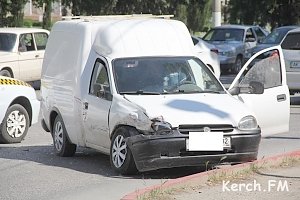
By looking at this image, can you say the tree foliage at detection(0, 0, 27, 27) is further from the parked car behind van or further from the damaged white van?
the damaged white van

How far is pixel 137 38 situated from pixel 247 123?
205 cm

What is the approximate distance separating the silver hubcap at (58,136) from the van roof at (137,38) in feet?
4.52

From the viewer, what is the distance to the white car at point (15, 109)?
11938 millimetres

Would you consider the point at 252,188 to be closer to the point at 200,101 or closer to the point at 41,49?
the point at 200,101

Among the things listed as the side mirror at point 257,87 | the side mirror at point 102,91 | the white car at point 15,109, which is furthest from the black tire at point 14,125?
the side mirror at point 257,87

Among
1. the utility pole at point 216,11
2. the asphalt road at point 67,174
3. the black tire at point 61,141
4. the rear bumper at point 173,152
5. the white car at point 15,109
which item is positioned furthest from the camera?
the utility pole at point 216,11

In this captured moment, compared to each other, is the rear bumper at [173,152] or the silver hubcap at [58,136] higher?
the rear bumper at [173,152]

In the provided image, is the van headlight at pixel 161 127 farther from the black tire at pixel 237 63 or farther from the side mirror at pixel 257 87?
the black tire at pixel 237 63

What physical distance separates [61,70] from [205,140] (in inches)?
116

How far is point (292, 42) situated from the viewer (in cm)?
1736

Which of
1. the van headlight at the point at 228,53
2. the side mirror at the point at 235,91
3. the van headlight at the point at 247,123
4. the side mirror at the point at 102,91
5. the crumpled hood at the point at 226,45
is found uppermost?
the side mirror at the point at 102,91

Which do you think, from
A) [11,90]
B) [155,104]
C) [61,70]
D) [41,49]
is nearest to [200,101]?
[155,104]

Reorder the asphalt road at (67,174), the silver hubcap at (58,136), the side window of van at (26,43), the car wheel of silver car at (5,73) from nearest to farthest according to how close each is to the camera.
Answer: the asphalt road at (67,174) → the silver hubcap at (58,136) → the car wheel of silver car at (5,73) → the side window of van at (26,43)

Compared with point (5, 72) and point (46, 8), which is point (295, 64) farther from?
point (46, 8)
